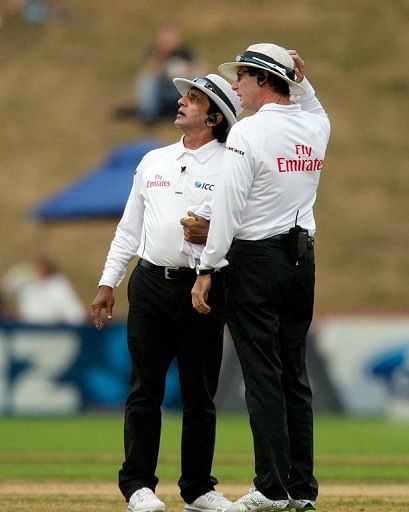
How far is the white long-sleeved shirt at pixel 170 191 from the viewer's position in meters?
7.74

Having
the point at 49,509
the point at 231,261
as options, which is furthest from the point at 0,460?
the point at 231,261

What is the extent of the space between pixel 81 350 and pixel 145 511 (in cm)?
1030

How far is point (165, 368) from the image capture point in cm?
789

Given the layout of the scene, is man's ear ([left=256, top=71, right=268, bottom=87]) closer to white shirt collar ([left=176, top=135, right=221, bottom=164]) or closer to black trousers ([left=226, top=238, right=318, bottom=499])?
white shirt collar ([left=176, top=135, right=221, bottom=164])

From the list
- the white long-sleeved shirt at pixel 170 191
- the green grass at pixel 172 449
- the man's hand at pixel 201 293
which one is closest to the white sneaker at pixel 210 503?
the man's hand at pixel 201 293

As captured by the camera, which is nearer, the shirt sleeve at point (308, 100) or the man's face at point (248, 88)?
the man's face at point (248, 88)

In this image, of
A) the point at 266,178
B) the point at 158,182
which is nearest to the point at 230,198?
the point at 266,178

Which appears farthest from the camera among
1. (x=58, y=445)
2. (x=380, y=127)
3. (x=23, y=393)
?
(x=380, y=127)

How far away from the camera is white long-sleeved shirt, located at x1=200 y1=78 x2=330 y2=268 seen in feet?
23.8

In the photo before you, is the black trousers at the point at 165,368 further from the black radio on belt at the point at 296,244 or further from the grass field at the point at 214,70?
the grass field at the point at 214,70

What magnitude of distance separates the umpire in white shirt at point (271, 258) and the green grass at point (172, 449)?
3.00 m

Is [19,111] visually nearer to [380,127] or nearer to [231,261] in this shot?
[380,127]

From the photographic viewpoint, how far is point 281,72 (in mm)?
7375

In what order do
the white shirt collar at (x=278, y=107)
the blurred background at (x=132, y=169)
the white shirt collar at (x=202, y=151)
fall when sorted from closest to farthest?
1. the white shirt collar at (x=278, y=107)
2. the white shirt collar at (x=202, y=151)
3. the blurred background at (x=132, y=169)
